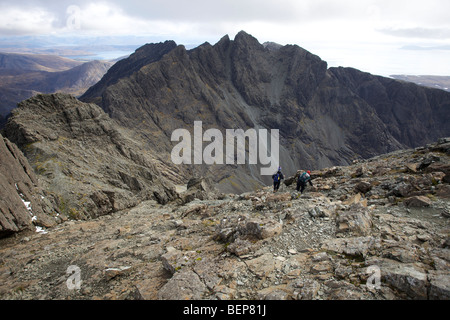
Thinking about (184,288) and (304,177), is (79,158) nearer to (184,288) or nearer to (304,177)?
(304,177)

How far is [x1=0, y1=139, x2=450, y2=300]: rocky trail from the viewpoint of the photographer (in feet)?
28.2

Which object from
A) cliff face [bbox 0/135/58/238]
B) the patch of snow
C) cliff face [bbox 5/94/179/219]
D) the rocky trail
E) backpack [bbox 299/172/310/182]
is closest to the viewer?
the rocky trail

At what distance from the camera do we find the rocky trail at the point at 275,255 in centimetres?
861

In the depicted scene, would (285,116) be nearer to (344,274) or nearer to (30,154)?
(30,154)

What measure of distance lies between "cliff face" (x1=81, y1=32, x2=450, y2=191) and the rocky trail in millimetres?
94319

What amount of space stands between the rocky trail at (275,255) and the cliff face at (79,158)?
33.6ft

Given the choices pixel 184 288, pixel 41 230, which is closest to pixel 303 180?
pixel 184 288

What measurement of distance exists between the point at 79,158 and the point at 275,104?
15071cm

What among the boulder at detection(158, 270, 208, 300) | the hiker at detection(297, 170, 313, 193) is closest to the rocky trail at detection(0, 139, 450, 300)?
the boulder at detection(158, 270, 208, 300)

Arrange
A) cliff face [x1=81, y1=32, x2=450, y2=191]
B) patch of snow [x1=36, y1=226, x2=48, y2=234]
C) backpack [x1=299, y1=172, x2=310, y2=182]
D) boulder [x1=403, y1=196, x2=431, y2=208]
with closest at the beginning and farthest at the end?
boulder [x1=403, y1=196, x2=431, y2=208] → backpack [x1=299, y1=172, x2=310, y2=182] → patch of snow [x1=36, y1=226, x2=48, y2=234] → cliff face [x1=81, y1=32, x2=450, y2=191]

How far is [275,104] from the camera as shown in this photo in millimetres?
170875

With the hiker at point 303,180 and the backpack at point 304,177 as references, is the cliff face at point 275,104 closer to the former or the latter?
the hiker at point 303,180

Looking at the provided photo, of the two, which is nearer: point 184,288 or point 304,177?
point 184,288

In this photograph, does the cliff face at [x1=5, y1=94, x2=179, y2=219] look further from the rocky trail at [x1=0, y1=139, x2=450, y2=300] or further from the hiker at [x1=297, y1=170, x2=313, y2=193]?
the hiker at [x1=297, y1=170, x2=313, y2=193]
